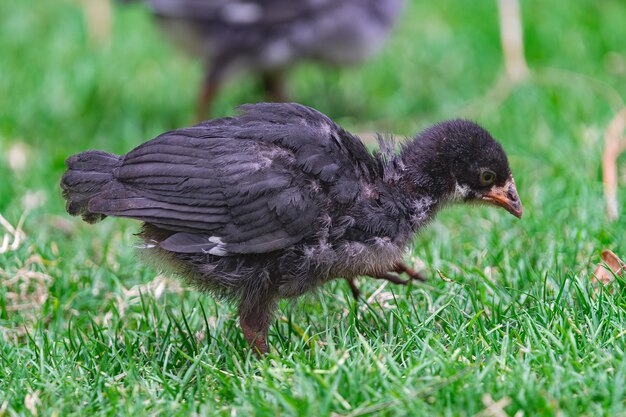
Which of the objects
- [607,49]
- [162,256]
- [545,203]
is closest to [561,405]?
[162,256]

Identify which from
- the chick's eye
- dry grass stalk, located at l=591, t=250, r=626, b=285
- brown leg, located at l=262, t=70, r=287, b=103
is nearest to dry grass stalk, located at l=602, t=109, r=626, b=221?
dry grass stalk, located at l=591, t=250, r=626, b=285

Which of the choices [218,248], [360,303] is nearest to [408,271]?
[360,303]

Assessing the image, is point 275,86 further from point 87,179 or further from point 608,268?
point 608,268

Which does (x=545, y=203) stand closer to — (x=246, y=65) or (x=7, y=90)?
(x=246, y=65)

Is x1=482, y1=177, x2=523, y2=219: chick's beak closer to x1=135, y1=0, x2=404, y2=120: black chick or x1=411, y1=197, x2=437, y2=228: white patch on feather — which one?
x1=411, y1=197, x2=437, y2=228: white patch on feather

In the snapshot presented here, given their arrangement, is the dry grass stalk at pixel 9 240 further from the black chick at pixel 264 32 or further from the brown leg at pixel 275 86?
the brown leg at pixel 275 86

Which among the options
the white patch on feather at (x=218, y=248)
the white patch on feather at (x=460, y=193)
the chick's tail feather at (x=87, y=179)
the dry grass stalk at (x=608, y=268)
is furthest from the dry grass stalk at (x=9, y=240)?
the dry grass stalk at (x=608, y=268)
